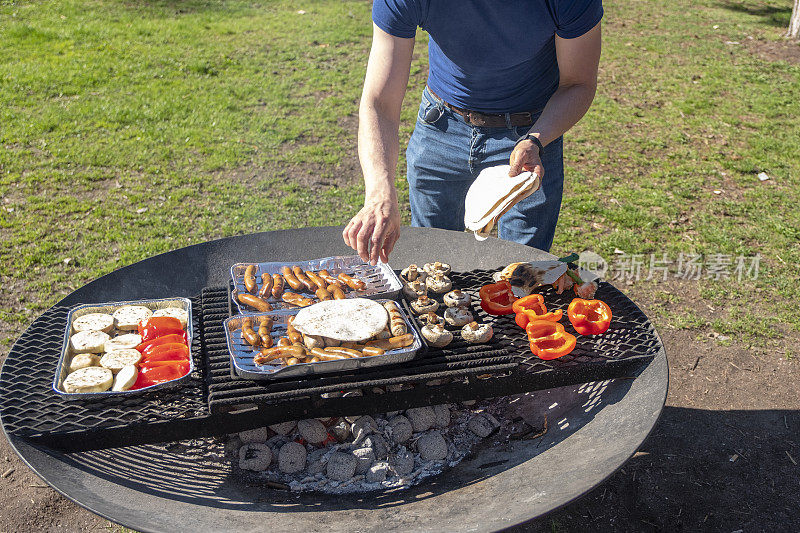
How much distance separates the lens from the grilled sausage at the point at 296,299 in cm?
286

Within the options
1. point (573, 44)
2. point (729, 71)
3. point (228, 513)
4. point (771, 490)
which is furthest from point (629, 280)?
point (729, 71)

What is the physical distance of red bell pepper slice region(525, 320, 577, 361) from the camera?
8.51 ft

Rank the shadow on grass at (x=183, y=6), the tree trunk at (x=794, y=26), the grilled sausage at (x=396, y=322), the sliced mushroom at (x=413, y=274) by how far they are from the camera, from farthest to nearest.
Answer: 1. the shadow on grass at (x=183, y=6)
2. the tree trunk at (x=794, y=26)
3. the sliced mushroom at (x=413, y=274)
4. the grilled sausage at (x=396, y=322)

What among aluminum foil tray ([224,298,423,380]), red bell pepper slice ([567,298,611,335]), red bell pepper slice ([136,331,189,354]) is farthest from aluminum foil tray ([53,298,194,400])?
red bell pepper slice ([567,298,611,335])

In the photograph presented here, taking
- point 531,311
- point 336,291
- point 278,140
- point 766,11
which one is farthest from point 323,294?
point 766,11

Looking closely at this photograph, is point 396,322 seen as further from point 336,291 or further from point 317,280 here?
point 317,280

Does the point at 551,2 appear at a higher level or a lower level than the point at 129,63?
higher

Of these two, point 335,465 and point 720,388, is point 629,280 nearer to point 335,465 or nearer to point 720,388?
point 720,388

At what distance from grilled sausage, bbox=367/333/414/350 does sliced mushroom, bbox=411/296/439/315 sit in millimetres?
298

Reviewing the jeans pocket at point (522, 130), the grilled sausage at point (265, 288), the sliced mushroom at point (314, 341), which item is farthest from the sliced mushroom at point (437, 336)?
the jeans pocket at point (522, 130)

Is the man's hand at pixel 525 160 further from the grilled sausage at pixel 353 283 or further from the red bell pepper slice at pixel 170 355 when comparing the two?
the red bell pepper slice at pixel 170 355

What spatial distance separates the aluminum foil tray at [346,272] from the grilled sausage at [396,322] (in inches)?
7.2

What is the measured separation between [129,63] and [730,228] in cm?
750

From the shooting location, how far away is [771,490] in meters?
3.39
